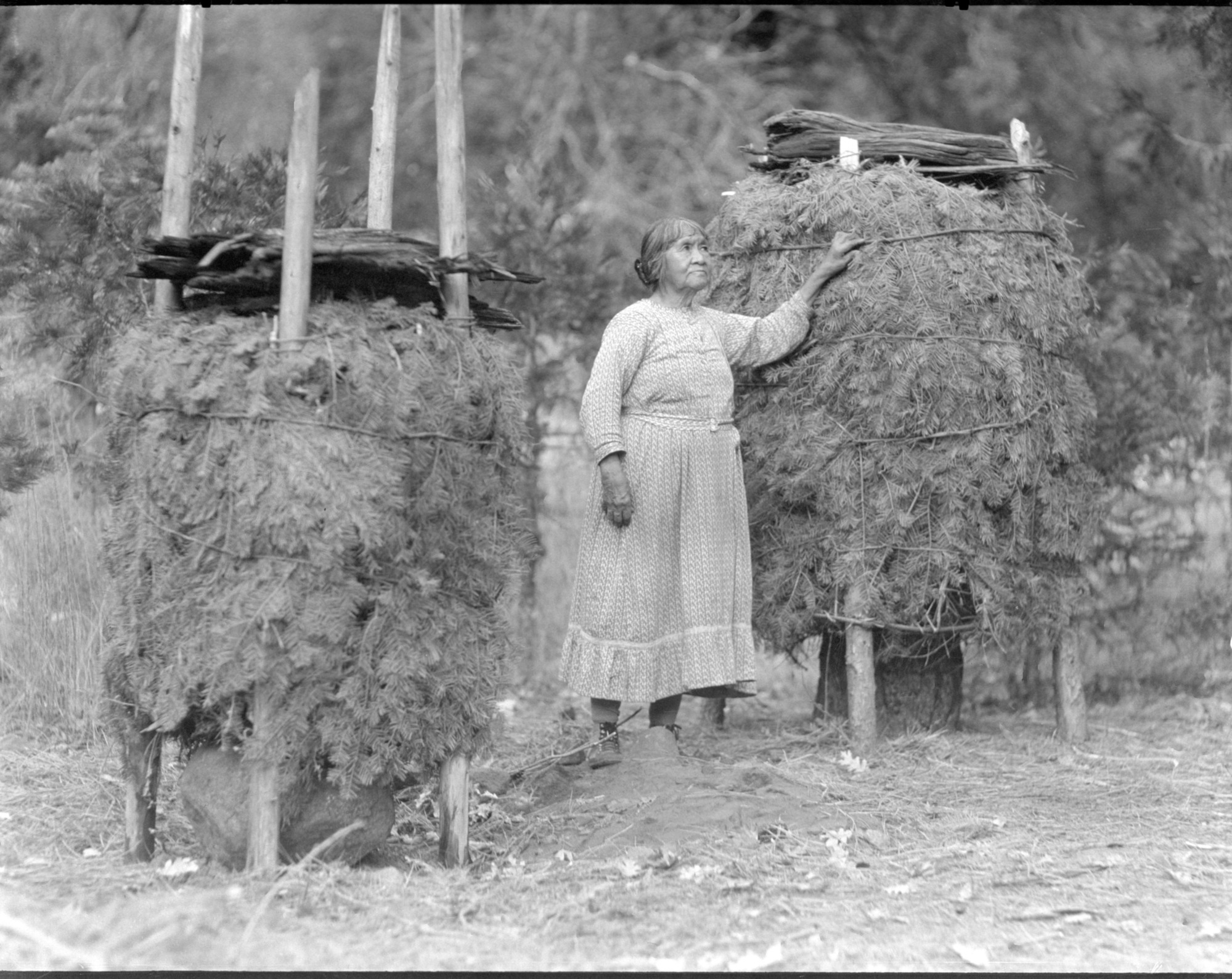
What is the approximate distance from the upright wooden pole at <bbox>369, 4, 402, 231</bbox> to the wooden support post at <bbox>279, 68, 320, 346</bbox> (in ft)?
2.09

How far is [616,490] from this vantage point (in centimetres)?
550

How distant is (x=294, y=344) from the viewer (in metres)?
4.07

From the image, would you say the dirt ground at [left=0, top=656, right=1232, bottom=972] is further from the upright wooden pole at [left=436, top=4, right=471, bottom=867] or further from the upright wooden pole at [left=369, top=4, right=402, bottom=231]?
the upright wooden pole at [left=369, top=4, right=402, bottom=231]

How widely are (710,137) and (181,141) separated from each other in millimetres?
11823

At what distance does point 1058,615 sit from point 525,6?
39.3 feet

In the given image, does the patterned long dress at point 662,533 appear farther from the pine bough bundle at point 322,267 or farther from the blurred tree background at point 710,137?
the blurred tree background at point 710,137

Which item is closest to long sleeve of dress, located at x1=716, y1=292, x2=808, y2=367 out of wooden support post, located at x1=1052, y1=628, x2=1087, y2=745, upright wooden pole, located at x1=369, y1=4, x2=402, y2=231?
upright wooden pole, located at x1=369, y1=4, x2=402, y2=231

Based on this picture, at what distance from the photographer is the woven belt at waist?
18.5 ft

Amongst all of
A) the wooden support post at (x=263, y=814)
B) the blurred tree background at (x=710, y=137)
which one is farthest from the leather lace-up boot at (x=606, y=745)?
the blurred tree background at (x=710, y=137)

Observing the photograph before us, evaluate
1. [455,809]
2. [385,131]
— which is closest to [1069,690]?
[455,809]

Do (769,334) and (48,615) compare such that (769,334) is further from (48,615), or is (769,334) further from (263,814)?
(48,615)

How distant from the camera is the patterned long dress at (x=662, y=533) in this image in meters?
5.62

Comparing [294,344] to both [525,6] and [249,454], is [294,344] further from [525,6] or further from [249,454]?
[525,6]

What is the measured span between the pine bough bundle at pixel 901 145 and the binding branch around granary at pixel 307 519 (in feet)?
7.24
